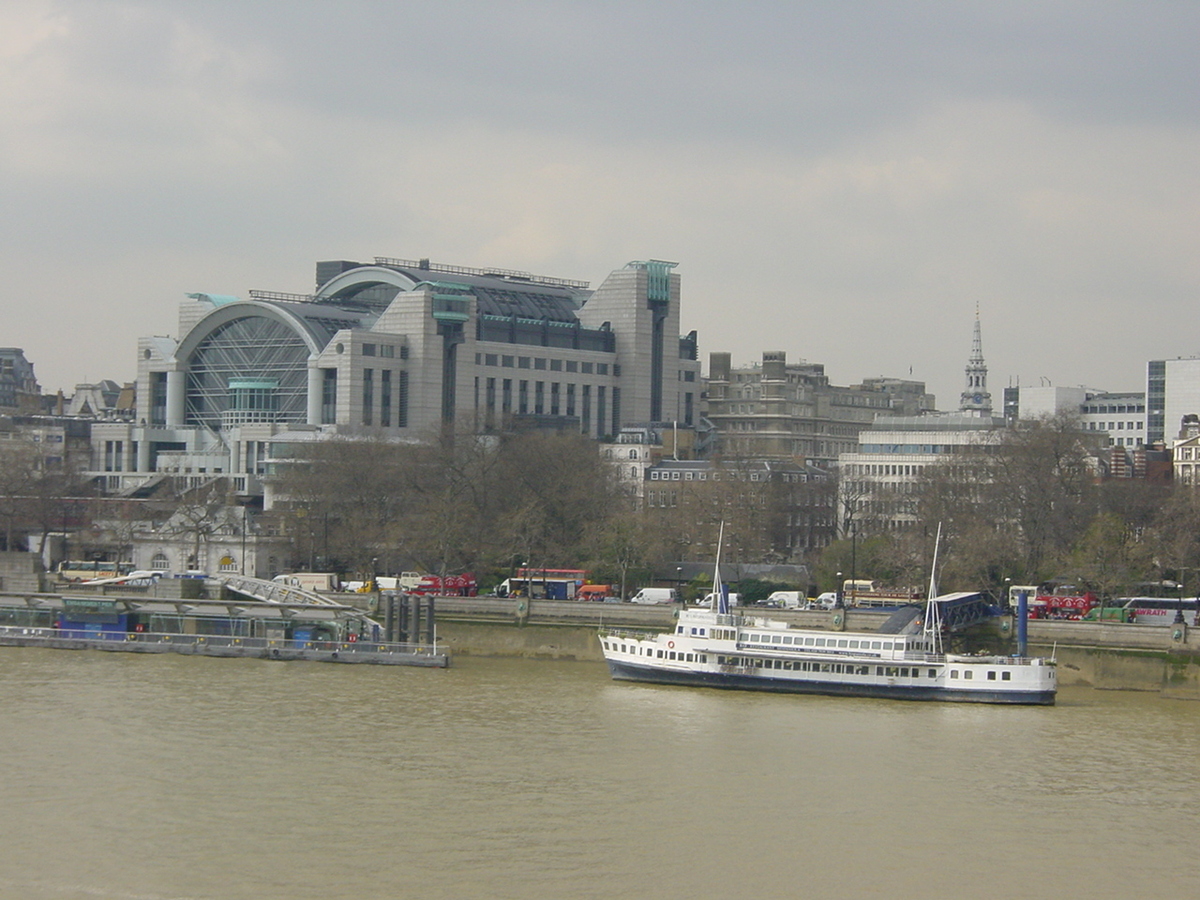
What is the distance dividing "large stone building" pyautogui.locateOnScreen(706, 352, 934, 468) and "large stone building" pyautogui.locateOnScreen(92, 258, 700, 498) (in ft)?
16.3

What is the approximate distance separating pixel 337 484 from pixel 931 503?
29.8m

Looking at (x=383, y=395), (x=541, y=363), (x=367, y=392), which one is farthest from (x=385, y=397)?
(x=541, y=363)

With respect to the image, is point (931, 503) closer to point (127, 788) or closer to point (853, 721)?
point (853, 721)

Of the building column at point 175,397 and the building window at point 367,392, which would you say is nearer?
the building window at point 367,392

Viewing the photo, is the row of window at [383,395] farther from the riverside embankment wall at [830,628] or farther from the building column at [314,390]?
the riverside embankment wall at [830,628]

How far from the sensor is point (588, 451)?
11181cm

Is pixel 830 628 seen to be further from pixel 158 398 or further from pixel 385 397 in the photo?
pixel 158 398

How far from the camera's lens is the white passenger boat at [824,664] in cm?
6500

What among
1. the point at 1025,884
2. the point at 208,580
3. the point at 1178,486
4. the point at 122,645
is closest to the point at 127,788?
the point at 1025,884

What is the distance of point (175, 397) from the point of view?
150875 mm

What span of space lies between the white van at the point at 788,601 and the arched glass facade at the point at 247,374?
64692mm

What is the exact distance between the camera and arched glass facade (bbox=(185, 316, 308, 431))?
473 feet

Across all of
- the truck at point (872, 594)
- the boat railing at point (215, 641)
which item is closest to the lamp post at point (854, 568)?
the truck at point (872, 594)

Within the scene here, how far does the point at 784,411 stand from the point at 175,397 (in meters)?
46.7
